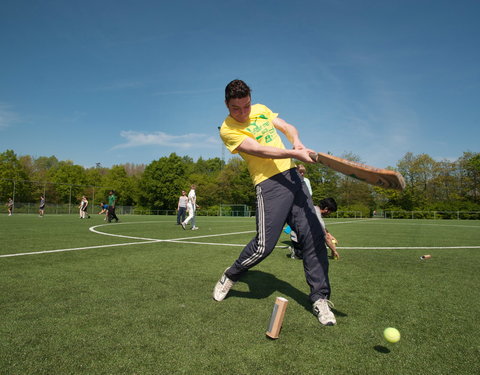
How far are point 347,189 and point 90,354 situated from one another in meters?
68.4

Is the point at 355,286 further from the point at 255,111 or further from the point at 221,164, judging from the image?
the point at 221,164

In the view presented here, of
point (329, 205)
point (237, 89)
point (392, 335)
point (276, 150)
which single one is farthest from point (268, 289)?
point (329, 205)

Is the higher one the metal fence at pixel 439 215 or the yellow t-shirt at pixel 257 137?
the yellow t-shirt at pixel 257 137

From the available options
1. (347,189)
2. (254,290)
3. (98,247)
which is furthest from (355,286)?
(347,189)

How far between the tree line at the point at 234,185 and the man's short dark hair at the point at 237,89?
50.2 m

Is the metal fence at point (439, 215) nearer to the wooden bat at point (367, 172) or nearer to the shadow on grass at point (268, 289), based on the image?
the shadow on grass at point (268, 289)

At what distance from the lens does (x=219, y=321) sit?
8.86ft

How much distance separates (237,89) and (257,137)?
0.56 meters

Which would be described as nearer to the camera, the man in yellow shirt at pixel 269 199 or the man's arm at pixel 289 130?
the man in yellow shirt at pixel 269 199

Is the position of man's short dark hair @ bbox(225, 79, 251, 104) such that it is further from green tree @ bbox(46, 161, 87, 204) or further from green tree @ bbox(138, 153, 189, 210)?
green tree @ bbox(46, 161, 87, 204)

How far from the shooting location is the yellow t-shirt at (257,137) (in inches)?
129

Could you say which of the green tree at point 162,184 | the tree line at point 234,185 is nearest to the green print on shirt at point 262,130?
the tree line at point 234,185

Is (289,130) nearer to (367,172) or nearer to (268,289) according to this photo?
(367,172)

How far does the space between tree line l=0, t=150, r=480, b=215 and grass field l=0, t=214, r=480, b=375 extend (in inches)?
1925
